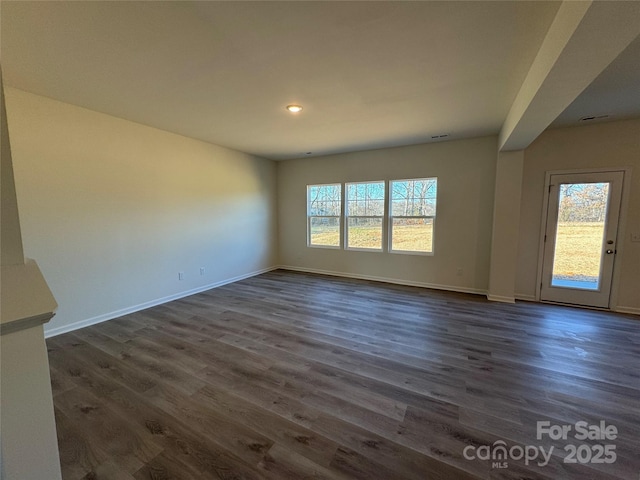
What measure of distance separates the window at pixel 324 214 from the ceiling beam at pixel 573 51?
3.63 metres

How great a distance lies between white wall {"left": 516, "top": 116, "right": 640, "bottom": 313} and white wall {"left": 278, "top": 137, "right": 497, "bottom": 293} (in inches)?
19.7

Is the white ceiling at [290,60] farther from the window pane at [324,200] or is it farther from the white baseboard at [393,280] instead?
the white baseboard at [393,280]

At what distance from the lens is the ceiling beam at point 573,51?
4.16ft

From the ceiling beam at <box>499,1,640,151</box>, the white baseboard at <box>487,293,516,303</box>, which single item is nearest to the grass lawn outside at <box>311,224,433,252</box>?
the white baseboard at <box>487,293,516,303</box>

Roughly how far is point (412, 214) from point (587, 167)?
2.47m

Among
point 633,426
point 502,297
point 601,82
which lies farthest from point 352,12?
point 502,297

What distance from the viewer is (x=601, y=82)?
97.8 inches

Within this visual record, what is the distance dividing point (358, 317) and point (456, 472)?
2.10m

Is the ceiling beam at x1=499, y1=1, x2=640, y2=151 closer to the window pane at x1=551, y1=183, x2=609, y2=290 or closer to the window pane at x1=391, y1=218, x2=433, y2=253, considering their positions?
the window pane at x1=551, y1=183, x2=609, y2=290

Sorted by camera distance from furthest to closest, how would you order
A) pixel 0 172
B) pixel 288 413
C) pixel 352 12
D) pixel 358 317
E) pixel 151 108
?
pixel 358 317
pixel 151 108
pixel 288 413
pixel 352 12
pixel 0 172

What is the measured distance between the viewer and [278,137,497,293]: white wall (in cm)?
441

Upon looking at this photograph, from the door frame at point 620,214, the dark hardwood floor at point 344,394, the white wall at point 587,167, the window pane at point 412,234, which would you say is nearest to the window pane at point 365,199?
the window pane at point 412,234

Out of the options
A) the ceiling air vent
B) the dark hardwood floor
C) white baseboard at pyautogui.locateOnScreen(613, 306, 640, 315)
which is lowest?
the dark hardwood floor

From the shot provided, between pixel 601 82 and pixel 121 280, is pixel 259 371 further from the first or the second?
pixel 601 82
